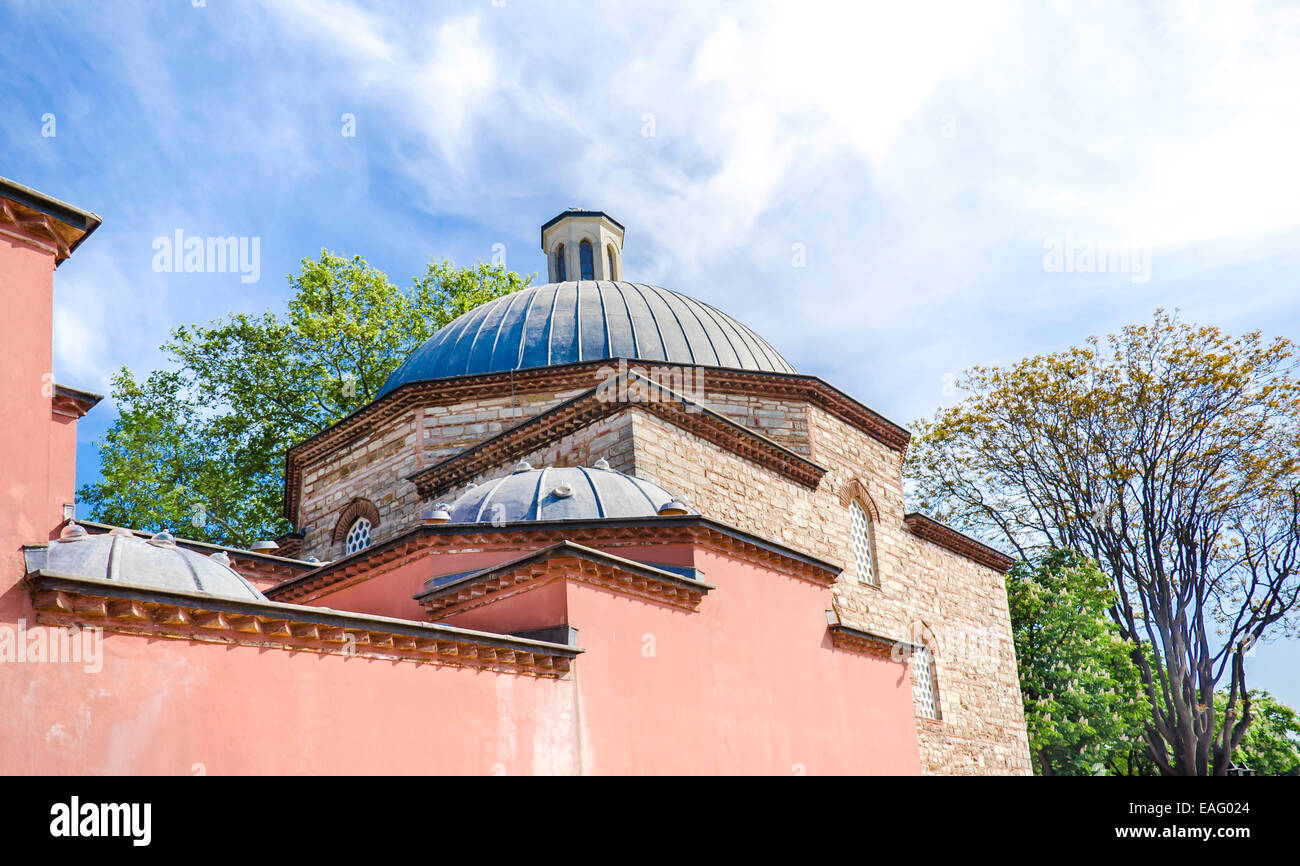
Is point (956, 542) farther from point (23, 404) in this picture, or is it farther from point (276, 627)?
point (23, 404)

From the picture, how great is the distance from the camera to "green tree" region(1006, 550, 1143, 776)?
17641 millimetres

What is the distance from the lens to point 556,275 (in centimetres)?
1939

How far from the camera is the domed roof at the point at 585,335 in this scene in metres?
14.9

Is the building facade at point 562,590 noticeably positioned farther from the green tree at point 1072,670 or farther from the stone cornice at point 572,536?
the green tree at point 1072,670

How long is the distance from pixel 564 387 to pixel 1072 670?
1081 cm

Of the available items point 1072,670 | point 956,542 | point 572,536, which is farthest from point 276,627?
point 1072,670

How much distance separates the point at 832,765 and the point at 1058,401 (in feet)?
37.7

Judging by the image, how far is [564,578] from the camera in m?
7.80

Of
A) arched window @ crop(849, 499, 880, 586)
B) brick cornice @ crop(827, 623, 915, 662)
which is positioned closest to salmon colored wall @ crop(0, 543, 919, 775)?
brick cornice @ crop(827, 623, 915, 662)

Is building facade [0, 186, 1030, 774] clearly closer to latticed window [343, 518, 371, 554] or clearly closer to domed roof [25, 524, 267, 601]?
domed roof [25, 524, 267, 601]

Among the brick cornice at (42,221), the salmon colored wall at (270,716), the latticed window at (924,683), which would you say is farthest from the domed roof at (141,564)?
the latticed window at (924,683)
